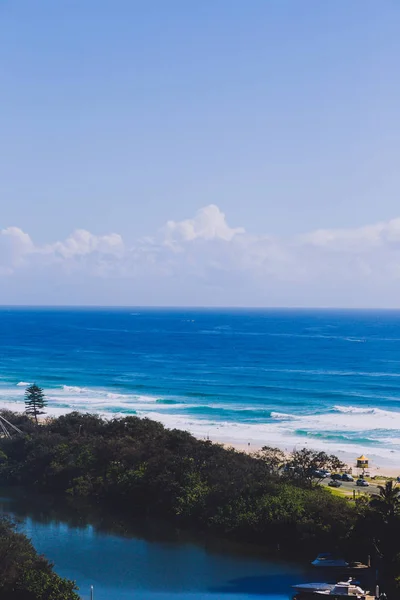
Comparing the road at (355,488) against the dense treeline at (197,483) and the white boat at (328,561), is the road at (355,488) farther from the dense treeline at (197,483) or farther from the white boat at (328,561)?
the white boat at (328,561)

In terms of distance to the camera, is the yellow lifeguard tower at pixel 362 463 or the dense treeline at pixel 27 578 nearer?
the dense treeline at pixel 27 578

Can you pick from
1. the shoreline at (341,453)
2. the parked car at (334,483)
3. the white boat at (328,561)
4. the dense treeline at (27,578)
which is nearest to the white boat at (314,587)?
the white boat at (328,561)

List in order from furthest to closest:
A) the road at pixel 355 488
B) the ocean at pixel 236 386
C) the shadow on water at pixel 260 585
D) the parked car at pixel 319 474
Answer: the ocean at pixel 236 386 < the road at pixel 355 488 < the parked car at pixel 319 474 < the shadow on water at pixel 260 585

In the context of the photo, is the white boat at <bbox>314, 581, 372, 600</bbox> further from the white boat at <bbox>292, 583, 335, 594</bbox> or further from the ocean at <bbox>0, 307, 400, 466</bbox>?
the ocean at <bbox>0, 307, 400, 466</bbox>

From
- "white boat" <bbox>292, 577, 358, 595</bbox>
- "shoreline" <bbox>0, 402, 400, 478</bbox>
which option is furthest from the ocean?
"white boat" <bbox>292, 577, 358, 595</bbox>

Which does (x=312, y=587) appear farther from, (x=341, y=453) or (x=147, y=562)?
(x=341, y=453)

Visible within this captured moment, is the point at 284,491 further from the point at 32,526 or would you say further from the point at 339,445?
the point at 339,445

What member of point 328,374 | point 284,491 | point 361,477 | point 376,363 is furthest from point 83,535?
point 376,363
